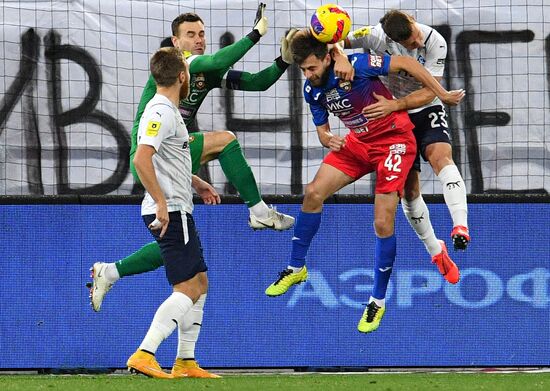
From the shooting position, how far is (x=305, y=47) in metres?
10.8

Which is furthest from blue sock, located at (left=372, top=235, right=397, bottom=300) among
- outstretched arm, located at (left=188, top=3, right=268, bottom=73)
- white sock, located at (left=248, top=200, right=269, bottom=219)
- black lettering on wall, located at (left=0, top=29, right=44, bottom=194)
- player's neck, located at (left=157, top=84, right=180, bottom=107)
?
black lettering on wall, located at (left=0, top=29, right=44, bottom=194)

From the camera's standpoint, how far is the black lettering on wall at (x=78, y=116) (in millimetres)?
13844

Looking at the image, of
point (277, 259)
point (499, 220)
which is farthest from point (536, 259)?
point (277, 259)

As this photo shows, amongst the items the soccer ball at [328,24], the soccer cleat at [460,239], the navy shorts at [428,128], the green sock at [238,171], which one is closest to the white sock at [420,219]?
the navy shorts at [428,128]

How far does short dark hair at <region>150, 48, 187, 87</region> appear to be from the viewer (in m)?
10.5

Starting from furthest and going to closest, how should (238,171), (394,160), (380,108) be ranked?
(238,171), (394,160), (380,108)

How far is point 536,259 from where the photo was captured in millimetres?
13453

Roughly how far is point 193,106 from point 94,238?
2.34 meters

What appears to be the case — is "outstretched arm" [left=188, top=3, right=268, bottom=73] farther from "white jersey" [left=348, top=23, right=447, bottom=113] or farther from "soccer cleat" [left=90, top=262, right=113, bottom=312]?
"soccer cleat" [left=90, top=262, right=113, bottom=312]

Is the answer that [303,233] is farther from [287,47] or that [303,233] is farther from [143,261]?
[287,47]

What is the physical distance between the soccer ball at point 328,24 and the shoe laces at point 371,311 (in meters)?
2.01

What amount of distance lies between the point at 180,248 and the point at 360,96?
172 centimetres

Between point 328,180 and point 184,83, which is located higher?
point 184,83

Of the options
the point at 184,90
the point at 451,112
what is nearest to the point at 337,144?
the point at 184,90
